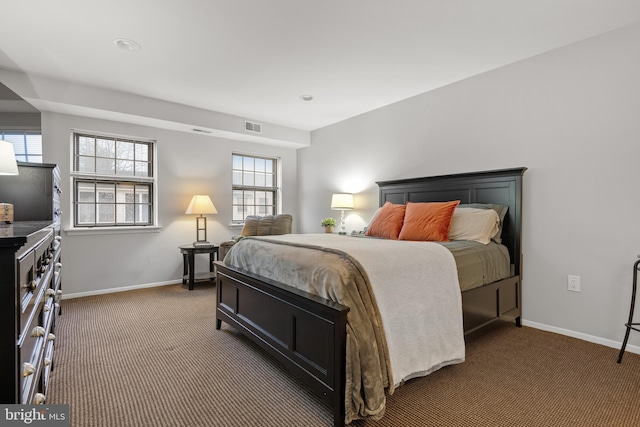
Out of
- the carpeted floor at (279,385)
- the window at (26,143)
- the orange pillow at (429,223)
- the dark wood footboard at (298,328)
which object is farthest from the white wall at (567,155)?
the window at (26,143)

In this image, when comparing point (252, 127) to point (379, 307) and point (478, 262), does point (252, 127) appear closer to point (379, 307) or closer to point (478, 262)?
point (478, 262)

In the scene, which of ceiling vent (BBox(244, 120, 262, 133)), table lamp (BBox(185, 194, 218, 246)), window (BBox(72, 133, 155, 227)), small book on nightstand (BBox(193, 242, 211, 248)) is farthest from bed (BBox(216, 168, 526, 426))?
window (BBox(72, 133, 155, 227))

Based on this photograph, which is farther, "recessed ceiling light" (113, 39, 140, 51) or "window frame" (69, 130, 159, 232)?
"window frame" (69, 130, 159, 232)

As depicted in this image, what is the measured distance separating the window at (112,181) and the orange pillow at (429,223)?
349 cm

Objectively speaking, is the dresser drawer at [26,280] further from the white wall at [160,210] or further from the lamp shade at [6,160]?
the white wall at [160,210]

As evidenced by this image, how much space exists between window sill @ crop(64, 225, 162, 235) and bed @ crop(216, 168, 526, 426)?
2.09 metres

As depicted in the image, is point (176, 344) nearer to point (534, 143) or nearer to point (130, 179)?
point (130, 179)

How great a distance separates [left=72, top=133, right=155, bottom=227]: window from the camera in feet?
13.3

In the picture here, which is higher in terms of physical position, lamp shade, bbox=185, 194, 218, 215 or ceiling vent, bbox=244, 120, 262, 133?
ceiling vent, bbox=244, 120, 262, 133

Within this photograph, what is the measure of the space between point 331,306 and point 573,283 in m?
2.35

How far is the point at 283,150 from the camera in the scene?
5789 mm

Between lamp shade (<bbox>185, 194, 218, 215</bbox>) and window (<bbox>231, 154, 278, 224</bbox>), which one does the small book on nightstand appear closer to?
lamp shade (<bbox>185, 194, 218, 215</bbox>)

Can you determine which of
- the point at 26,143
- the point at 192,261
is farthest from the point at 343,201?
the point at 26,143

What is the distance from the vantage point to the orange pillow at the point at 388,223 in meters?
3.20
